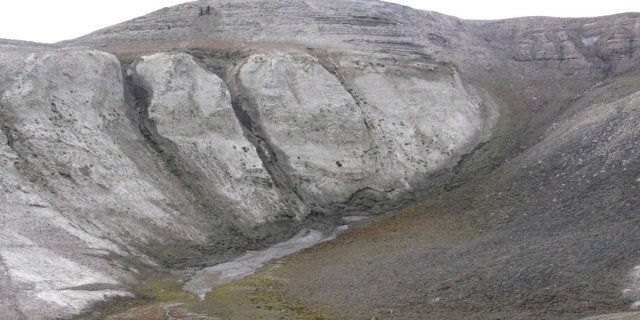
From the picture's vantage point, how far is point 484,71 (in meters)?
68.8

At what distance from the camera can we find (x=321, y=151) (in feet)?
165

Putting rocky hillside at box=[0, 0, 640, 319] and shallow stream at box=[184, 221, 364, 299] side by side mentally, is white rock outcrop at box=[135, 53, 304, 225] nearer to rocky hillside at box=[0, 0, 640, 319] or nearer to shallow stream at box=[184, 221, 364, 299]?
rocky hillside at box=[0, 0, 640, 319]

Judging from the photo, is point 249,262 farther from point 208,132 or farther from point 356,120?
point 356,120

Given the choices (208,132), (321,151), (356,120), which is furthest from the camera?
(356,120)

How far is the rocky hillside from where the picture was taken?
26.1 m

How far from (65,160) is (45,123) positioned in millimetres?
4064

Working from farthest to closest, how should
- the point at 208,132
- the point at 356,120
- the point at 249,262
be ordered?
the point at 356,120 → the point at 208,132 → the point at 249,262

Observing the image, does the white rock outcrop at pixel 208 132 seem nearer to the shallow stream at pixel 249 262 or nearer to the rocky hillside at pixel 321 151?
the rocky hillside at pixel 321 151

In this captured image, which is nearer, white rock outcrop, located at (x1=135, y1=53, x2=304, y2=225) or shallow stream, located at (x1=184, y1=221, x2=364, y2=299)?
shallow stream, located at (x1=184, y1=221, x2=364, y2=299)

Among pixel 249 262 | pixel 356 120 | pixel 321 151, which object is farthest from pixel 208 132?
pixel 249 262

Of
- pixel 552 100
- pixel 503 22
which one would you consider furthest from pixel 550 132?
pixel 503 22

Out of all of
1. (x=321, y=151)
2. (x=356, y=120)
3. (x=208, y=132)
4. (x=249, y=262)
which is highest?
(x=356, y=120)

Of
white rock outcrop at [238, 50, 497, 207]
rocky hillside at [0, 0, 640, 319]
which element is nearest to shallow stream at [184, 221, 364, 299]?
rocky hillside at [0, 0, 640, 319]

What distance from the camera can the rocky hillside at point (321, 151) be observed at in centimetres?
2609
